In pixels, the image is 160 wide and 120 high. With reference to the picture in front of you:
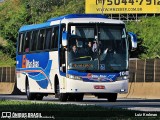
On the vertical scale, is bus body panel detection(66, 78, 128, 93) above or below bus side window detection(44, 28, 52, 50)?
below

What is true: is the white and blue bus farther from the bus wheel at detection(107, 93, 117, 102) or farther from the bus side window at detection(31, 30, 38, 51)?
the bus side window at detection(31, 30, 38, 51)

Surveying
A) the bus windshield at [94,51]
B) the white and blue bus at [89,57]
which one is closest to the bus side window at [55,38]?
the white and blue bus at [89,57]

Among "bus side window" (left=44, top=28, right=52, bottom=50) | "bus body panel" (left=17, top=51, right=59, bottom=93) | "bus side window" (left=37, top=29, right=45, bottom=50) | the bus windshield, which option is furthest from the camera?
"bus side window" (left=37, top=29, right=45, bottom=50)

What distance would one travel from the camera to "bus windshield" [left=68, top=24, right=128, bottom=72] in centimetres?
3344

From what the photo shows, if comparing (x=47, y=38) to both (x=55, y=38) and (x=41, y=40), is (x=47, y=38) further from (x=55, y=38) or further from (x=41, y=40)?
(x=55, y=38)

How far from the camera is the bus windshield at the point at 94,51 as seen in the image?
33.4 meters

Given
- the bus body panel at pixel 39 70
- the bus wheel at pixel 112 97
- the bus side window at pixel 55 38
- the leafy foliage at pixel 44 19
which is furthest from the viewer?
the leafy foliage at pixel 44 19

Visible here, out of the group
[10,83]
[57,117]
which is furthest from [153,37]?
[57,117]

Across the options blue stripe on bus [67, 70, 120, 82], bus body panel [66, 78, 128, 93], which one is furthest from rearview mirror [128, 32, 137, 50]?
bus body panel [66, 78, 128, 93]

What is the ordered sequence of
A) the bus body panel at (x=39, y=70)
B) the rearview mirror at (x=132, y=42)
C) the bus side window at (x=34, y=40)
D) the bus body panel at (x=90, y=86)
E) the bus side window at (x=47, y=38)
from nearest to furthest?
the bus body panel at (x=90, y=86)
the rearview mirror at (x=132, y=42)
the bus body panel at (x=39, y=70)
the bus side window at (x=47, y=38)
the bus side window at (x=34, y=40)

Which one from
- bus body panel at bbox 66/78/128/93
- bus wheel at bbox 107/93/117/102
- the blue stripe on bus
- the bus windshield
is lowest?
bus wheel at bbox 107/93/117/102

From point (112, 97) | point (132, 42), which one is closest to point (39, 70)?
point (112, 97)

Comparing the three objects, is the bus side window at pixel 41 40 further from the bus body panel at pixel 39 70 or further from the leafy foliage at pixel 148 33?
the leafy foliage at pixel 148 33

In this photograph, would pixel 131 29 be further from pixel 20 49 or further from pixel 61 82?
pixel 61 82
